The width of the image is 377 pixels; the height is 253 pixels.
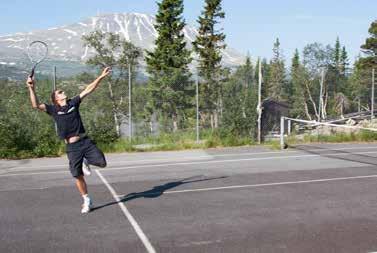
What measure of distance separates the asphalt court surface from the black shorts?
0.70 meters

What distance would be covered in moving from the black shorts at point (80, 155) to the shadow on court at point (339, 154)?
7.73 metres

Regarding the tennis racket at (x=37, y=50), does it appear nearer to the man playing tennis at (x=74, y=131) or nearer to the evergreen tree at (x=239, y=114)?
the man playing tennis at (x=74, y=131)

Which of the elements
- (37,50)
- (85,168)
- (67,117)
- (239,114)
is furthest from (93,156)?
(239,114)

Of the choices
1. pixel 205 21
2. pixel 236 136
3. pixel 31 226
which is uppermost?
pixel 205 21

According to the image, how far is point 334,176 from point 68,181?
5732 mm

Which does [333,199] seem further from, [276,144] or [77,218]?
[276,144]

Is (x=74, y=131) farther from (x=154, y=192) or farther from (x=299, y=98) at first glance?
(x=299, y=98)

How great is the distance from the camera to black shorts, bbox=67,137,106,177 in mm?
7570

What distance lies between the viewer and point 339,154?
14.5 meters

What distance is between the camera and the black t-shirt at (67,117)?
7461 mm

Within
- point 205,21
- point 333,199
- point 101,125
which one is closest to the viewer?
point 333,199

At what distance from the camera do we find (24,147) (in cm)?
1459

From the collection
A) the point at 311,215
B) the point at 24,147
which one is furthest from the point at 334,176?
the point at 24,147

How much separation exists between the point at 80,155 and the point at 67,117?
619 millimetres
